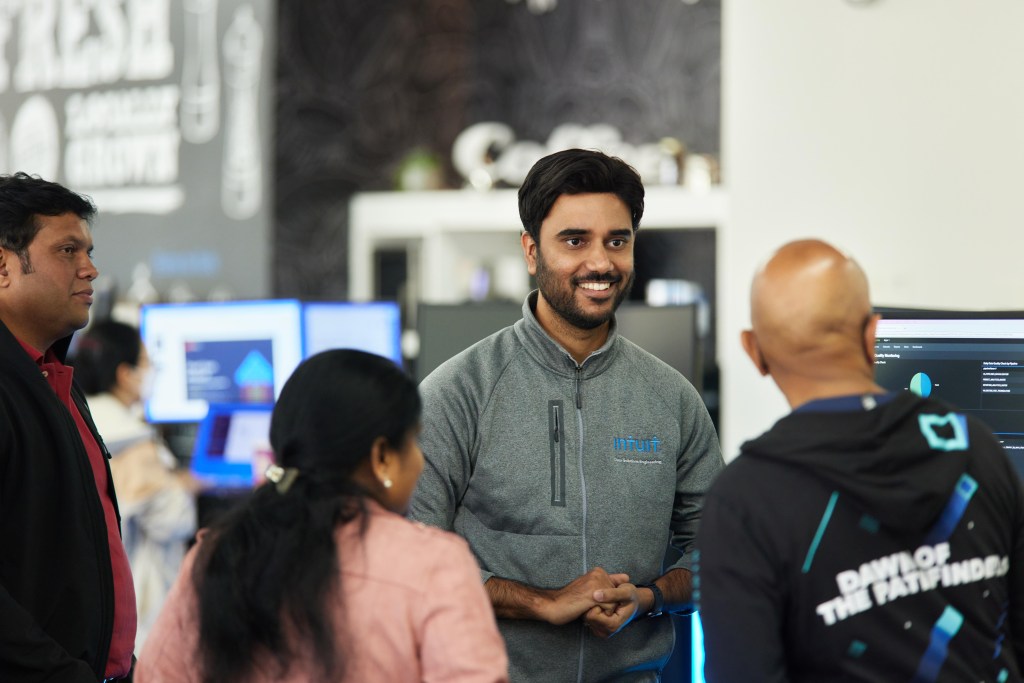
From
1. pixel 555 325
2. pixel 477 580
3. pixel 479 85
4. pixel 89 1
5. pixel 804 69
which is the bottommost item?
pixel 477 580

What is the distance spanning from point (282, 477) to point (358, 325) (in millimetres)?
2939

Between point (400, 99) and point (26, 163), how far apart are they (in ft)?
8.44

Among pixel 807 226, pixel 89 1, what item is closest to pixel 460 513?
pixel 807 226

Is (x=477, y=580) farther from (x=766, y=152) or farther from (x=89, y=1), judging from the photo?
(x=89, y=1)

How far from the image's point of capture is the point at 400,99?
7160 millimetres

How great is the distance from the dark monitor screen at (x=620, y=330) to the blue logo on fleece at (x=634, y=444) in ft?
5.14

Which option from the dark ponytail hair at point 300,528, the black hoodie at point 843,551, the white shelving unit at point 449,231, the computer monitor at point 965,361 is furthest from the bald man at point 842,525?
the white shelving unit at point 449,231

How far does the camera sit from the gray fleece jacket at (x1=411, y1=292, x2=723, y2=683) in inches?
71.8

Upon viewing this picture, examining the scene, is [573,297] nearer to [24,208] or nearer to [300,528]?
[300,528]

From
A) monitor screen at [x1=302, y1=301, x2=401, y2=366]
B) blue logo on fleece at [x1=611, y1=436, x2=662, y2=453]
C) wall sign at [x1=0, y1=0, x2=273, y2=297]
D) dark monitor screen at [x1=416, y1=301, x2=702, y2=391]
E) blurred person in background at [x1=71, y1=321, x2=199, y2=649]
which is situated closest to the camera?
blue logo on fleece at [x1=611, y1=436, x2=662, y2=453]

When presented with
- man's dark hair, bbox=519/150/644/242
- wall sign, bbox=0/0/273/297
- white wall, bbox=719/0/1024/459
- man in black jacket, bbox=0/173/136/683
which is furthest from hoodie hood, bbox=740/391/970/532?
wall sign, bbox=0/0/273/297

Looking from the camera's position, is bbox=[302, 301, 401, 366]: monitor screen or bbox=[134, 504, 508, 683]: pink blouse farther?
bbox=[302, 301, 401, 366]: monitor screen

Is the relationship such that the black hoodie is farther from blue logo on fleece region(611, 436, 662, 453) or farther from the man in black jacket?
the man in black jacket

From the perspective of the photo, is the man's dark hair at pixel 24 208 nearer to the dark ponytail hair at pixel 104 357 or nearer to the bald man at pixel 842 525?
the bald man at pixel 842 525
